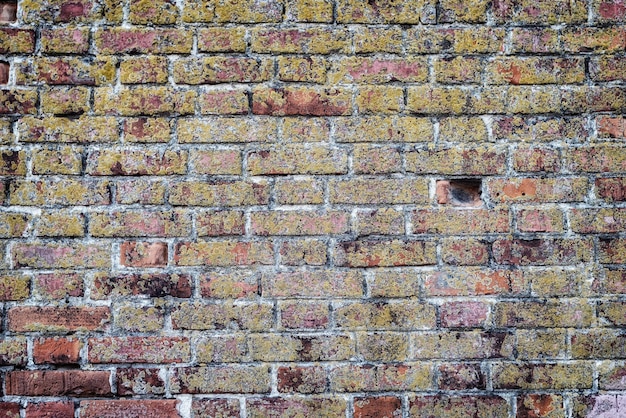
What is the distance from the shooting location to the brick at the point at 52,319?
1.50 meters

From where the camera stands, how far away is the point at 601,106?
154 centimetres

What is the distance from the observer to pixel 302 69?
1534mm

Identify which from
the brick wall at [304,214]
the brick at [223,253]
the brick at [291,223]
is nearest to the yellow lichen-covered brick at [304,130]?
the brick wall at [304,214]

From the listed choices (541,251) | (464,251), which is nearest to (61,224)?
(464,251)

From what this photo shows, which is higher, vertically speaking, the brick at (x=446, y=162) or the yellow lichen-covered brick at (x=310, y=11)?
the yellow lichen-covered brick at (x=310, y=11)

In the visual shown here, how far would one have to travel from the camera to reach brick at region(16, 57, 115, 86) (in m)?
1.52

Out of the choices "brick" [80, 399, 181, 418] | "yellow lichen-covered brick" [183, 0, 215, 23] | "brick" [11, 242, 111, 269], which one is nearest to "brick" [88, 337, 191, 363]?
"brick" [80, 399, 181, 418]

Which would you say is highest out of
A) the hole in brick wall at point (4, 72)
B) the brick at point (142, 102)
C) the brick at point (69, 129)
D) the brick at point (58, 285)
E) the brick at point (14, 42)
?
the brick at point (14, 42)

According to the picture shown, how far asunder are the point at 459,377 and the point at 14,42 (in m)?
1.58

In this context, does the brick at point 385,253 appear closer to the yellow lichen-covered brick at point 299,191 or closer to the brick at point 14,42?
the yellow lichen-covered brick at point 299,191

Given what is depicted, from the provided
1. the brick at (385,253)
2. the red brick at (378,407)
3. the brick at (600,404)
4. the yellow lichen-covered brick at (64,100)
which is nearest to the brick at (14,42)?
the yellow lichen-covered brick at (64,100)

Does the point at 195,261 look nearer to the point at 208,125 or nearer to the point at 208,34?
the point at 208,125

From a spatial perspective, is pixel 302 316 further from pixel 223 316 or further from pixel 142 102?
pixel 142 102

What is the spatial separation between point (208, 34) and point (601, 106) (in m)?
1.15
